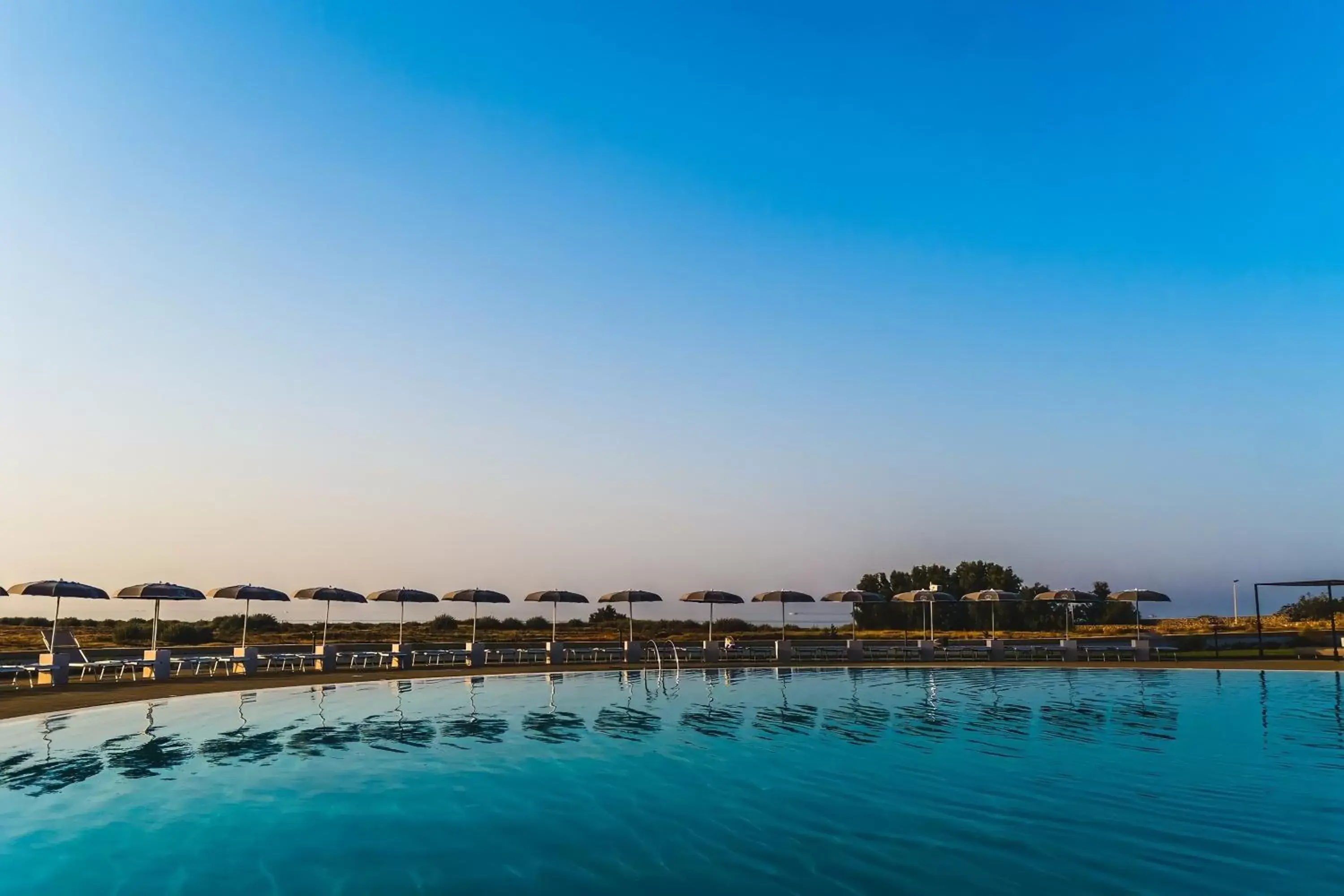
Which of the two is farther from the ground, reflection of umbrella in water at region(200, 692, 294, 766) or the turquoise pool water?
reflection of umbrella in water at region(200, 692, 294, 766)

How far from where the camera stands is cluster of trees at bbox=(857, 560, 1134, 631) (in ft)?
213

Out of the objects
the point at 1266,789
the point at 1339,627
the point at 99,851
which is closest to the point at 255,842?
the point at 99,851

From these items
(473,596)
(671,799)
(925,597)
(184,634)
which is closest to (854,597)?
(925,597)

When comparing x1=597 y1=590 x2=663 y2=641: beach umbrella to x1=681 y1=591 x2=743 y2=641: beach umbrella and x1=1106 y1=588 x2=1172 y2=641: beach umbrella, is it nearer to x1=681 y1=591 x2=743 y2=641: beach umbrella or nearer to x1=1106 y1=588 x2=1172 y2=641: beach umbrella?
x1=681 y1=591 x2=743 y2=641: beach umbrella

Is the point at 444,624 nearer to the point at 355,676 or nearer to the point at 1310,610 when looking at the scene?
the point at 355,676

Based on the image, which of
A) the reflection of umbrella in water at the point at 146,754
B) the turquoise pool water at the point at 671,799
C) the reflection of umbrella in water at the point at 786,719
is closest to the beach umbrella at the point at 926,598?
the turquoise pool water at the point at 671,799

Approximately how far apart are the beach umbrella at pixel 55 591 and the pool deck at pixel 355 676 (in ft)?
8.64

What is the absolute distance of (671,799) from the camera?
11.2 meters

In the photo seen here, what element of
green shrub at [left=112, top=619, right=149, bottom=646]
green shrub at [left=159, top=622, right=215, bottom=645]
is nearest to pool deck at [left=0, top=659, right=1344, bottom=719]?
green shrub at [left=112, top=619, right=149, bottom=646]

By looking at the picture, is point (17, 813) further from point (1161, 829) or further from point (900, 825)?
point (1161, 829)

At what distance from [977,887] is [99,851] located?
866 cm

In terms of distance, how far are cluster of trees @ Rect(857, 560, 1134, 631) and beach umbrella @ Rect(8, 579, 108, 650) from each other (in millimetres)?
48474

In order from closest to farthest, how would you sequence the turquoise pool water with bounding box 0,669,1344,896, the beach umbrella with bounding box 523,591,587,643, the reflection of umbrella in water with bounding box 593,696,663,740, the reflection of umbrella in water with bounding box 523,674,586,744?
the turquoise pool water with bounding box 0,669,1344,896, the reflection of umbrella in water with bounding box 523,674,586,744, the reflection of umbrella in water with bounding box 593,696,663,740, the beach umbrella with bounding box 523,591,587,643

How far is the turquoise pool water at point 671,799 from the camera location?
8297mm
